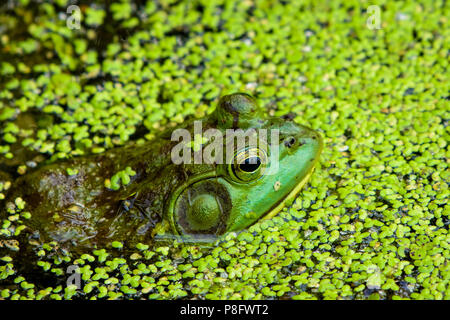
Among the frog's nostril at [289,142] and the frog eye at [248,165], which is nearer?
the frog eye at [248,165]

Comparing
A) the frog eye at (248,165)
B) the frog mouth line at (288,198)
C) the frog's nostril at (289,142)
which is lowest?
the frog mouth line at (288,198)

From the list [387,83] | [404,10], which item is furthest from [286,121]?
[404,10]

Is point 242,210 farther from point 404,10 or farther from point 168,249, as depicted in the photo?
point 404,10

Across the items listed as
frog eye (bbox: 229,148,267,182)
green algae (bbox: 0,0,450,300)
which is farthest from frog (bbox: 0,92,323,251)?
green algae (bbox: 0,0,450,300)

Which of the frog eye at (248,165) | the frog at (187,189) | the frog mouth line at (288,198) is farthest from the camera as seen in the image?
the frog mouth line at (288,198)

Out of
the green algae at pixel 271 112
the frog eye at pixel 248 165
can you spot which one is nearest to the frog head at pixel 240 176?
the frog eye at pixel 248 165

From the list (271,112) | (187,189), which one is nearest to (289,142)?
(187,189)

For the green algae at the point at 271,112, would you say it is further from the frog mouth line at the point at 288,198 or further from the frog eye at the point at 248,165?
the frog eye at the point at 248,165
